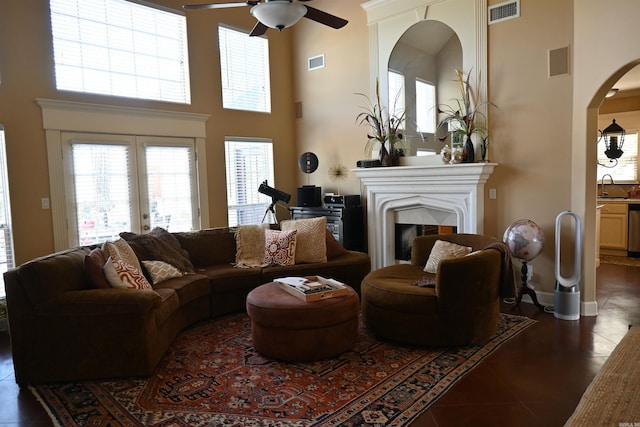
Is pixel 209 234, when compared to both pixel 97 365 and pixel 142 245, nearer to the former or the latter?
pixel 142 245

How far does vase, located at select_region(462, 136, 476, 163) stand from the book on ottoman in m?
2.31

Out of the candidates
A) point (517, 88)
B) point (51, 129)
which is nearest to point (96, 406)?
point (51, 129)

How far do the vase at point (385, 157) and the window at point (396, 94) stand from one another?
0.52m

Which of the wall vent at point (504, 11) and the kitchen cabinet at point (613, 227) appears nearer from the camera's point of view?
the wall vent at point (504, 11)

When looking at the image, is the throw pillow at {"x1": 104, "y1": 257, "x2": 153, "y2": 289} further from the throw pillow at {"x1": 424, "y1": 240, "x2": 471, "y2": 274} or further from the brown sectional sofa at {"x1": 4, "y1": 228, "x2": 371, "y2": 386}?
the throw pillow at {"x1": 424, "y1": 240, "x2": 471, "y2": 274}

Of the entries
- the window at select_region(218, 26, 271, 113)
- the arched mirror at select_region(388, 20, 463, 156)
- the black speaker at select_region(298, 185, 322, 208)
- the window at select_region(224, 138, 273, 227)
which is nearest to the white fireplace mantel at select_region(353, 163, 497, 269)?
the arched mirror at select_region(388, 20, 463, 156)

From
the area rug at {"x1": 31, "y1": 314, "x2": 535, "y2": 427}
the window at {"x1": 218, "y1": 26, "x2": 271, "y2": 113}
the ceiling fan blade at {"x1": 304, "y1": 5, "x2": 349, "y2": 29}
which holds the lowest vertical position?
the area rug at {"x1": 31, "y1": 314, "x2": 535, "y2": 427}

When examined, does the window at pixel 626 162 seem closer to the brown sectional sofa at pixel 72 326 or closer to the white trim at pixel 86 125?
the white trim at pixel 86 125

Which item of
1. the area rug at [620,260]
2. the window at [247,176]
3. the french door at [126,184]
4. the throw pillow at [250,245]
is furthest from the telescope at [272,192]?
the area rug at [620,260]

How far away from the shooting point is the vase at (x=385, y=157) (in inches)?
218

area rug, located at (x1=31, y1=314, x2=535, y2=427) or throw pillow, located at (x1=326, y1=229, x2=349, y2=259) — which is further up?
throw pillow, located at (x1=326, y1=229, x2=349, y2=259)

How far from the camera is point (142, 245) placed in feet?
13.9

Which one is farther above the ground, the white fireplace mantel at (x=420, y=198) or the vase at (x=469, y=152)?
the vase at (x=469, y=152)

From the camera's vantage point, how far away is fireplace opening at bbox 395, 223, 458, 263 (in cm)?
569
